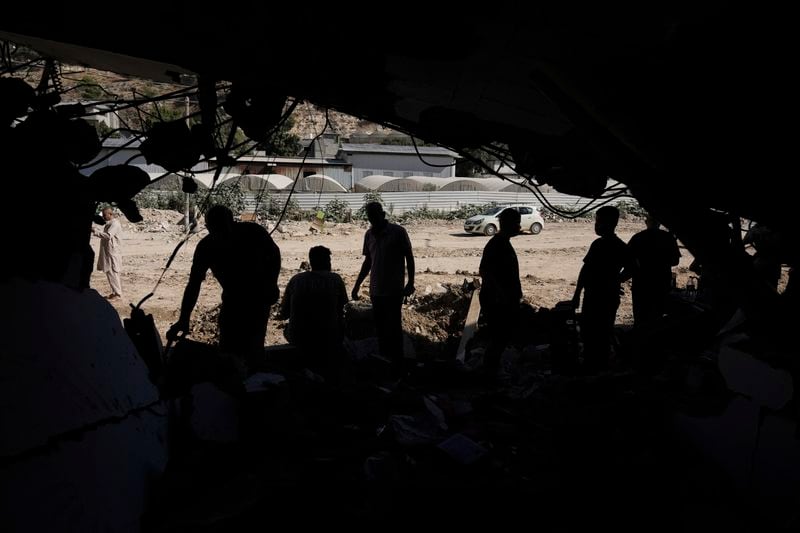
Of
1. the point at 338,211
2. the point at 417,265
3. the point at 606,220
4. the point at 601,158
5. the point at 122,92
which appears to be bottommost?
the point at 417,265

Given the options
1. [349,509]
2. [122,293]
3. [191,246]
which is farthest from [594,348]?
[191,246]

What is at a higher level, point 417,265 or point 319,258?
point 319,258

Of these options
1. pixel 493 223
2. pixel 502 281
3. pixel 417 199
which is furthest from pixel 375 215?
pixel 417 199

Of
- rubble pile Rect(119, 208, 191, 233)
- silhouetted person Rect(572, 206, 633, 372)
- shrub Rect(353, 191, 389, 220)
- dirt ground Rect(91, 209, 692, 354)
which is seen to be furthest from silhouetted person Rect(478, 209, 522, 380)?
shrub Rect(353, 191, 389, 220)

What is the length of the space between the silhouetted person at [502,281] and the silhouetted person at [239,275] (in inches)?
76.0

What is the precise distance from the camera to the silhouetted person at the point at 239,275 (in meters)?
4.55

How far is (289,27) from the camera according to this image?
105 inches

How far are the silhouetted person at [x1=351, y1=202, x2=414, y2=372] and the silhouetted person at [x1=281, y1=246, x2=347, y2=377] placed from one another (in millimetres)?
685

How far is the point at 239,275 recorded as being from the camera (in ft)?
15.2

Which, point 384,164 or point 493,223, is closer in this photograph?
point 493,223

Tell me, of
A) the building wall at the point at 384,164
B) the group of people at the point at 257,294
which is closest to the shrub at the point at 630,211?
the building wall at the point at 384,164

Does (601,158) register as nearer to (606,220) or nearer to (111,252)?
(606,220)

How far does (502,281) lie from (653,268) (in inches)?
81.6

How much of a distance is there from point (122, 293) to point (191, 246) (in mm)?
6577
